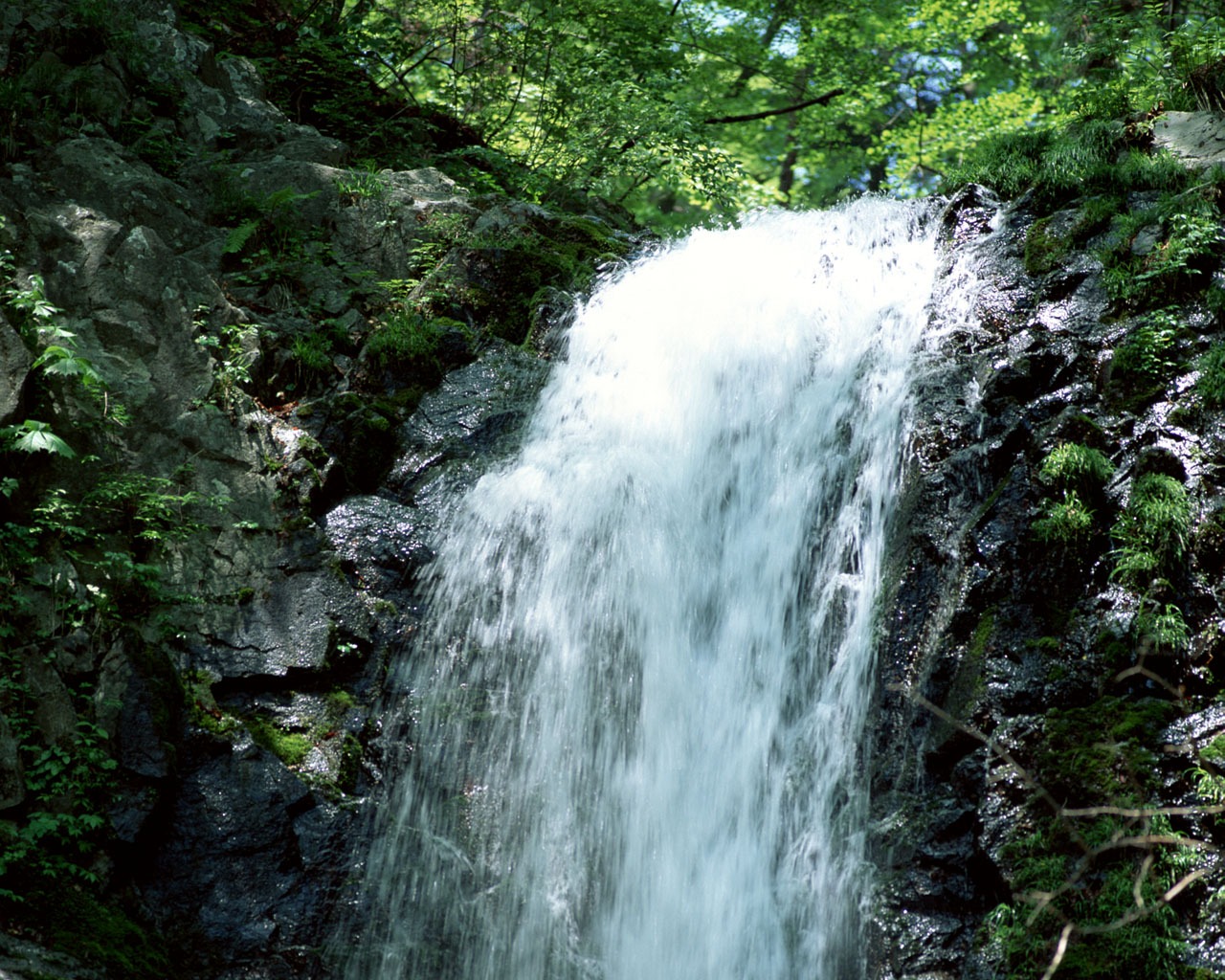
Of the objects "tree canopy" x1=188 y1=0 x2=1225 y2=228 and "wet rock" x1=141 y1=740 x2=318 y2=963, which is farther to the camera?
"tree canopy" x1=188 y1=0 x2=1225 y2=228

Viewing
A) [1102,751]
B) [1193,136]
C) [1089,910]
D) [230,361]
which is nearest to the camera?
[1089,910]

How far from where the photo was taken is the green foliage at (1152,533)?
4977mm

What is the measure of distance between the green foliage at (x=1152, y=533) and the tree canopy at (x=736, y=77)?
4.19 metres

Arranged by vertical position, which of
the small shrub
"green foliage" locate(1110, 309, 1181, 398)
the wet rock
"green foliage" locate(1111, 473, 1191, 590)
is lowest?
the wet rock

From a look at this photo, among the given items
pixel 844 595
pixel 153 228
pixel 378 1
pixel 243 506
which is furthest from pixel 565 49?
pixel 844 595

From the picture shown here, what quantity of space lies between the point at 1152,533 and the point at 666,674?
2.63m

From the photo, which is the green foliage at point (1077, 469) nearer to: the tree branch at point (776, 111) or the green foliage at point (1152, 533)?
the green foliage at point (1152, 533)

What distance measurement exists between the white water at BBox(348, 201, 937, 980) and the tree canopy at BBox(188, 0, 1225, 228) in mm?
3535

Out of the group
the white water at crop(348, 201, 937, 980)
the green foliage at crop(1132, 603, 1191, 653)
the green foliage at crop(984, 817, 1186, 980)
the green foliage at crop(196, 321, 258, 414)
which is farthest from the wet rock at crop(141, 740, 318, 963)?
the green foliage at crop(1132, 603, 1191, 653)

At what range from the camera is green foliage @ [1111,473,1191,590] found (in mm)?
4977

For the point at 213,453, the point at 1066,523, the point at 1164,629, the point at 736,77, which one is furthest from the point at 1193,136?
the point at 736,77

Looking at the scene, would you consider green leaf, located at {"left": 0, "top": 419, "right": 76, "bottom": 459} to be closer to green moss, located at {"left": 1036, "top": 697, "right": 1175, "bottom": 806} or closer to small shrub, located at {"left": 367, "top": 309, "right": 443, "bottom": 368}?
small shrub, located at {"left": 367, "top": 309, "right": 443, "bottom": 368}

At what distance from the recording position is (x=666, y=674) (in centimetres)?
579

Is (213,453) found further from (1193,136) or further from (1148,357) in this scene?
(1193,136)
